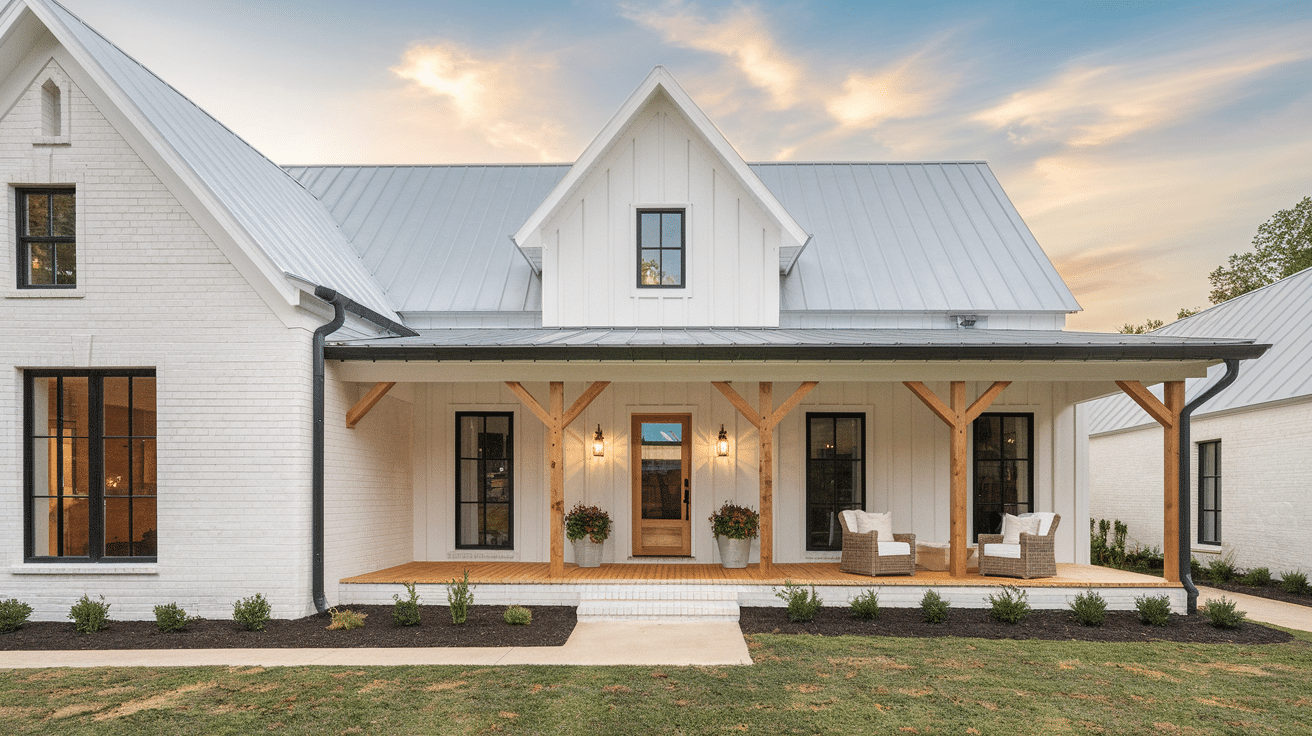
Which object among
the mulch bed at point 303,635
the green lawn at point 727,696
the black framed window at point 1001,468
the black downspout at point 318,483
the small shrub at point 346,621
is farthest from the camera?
the black framed window at point 1001,468

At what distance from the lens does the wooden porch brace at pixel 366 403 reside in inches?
361

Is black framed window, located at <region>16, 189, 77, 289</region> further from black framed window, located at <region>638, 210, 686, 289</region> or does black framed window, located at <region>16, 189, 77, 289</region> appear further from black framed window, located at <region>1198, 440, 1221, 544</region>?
black framed window, located at <region>1198, 440, 1221, 544</region>

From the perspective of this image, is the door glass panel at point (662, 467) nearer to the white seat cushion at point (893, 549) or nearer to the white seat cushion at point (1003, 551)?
the white seat cushion at point (893, 549)

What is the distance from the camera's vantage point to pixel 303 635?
7.66 metres

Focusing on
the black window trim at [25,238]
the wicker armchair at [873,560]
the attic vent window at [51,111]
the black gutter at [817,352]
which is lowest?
the wicker armchair at [873,560]

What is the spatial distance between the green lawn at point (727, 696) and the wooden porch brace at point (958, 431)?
6.95ft

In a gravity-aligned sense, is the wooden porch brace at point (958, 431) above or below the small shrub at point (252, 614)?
above

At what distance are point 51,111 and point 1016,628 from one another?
1235 cm

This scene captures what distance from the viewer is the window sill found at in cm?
819

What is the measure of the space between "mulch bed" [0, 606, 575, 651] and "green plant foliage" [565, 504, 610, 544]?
2061 mm

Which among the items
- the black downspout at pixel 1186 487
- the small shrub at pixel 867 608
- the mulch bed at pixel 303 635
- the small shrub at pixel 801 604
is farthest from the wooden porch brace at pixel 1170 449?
the mulch bed at pixel 303 635

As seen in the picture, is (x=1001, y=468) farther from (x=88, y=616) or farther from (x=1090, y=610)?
(x=88, y=616)

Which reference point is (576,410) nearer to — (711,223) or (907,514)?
(711,223)

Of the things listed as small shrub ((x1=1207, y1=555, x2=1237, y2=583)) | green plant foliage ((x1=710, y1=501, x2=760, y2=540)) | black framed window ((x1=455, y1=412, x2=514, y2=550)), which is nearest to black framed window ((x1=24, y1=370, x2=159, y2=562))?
black framed window ((x1=455, y1=412, x2=514, y2=550))
